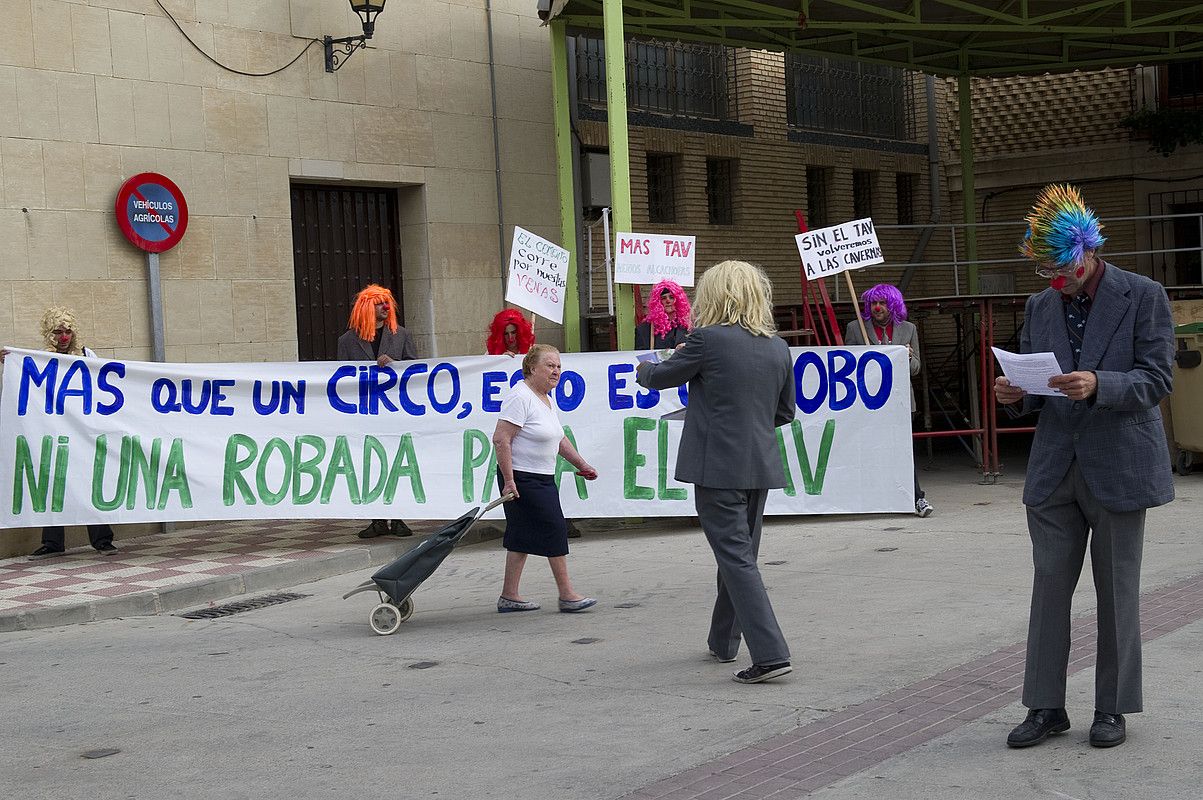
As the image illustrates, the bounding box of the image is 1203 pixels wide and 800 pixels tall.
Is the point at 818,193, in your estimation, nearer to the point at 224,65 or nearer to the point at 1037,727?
the point at 224,65

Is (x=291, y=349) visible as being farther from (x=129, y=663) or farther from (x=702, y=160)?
(x=702, y=160)

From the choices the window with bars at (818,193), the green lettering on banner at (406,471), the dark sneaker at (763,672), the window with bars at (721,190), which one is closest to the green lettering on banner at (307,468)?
the green lettering on banner at (406,471)

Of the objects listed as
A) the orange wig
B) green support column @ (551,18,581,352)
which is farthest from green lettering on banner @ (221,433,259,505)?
green support column @ (551,18,581,352)

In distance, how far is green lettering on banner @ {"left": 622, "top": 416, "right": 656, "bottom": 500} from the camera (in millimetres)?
Answer: 11625

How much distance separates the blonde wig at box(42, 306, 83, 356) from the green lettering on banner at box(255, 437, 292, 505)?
1.69 m

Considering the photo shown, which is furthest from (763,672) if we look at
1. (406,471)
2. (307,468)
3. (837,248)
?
(837,248)

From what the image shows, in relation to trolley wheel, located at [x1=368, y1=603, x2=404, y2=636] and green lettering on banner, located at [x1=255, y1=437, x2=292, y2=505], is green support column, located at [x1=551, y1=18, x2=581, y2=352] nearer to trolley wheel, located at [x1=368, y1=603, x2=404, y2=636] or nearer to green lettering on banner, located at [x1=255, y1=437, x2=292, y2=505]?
green lettering on banner, located at [x1=255, y1=437, x2=292, y2=505]

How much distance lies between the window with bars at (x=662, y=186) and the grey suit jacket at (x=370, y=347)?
772 cm

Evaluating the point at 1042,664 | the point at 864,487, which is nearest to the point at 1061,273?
the point at 1042,664

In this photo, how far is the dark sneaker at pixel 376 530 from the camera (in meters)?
11.7

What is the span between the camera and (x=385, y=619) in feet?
26.5

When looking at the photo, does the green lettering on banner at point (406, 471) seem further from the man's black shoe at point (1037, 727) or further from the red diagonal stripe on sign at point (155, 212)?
the man's black shoe at point (1037, 727)

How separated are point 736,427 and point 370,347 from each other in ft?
19.7

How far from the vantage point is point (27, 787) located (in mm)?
5293
